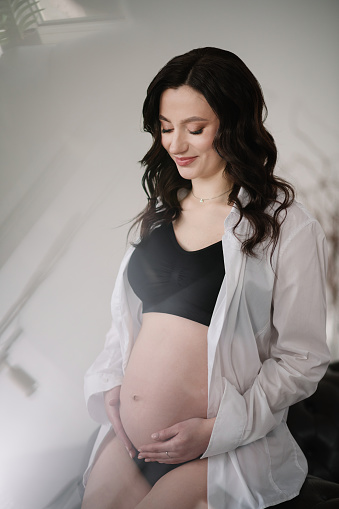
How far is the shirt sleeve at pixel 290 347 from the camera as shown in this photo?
25.2 inches

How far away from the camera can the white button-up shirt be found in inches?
25.5

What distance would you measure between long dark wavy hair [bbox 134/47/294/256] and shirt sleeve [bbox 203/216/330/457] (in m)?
0.05

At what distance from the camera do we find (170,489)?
A: 665 millimetres

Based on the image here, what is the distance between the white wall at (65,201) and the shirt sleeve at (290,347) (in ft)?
0.85

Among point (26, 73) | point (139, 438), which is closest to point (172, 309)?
point (139, 438)

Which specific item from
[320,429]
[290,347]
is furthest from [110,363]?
[320,429]

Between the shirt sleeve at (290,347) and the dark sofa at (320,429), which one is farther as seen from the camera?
the dark sofa at (320,429)

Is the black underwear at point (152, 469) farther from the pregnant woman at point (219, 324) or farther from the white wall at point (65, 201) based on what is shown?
the white wall at point (65, 201)

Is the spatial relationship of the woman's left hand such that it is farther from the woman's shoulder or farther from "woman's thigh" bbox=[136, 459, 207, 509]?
the woman's shoulder

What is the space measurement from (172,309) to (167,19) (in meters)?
0.50

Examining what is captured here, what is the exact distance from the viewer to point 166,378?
2.27 ft

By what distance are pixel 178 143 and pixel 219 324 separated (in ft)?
0.88

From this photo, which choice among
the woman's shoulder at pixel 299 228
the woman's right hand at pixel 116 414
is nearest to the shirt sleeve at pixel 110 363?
the woman's right hand at pixel 116 414

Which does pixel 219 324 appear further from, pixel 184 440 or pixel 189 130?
pixel 189 130
